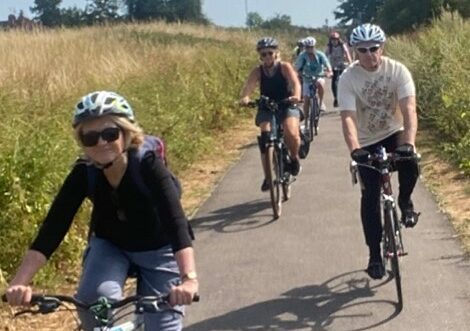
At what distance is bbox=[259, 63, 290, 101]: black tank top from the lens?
11125 millimetres

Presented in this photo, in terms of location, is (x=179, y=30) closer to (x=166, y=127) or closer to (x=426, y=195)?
(x=166, y=127)

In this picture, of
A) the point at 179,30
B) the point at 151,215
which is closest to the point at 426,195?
the point at 151,215

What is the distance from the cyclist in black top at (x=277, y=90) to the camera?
36.2 feet

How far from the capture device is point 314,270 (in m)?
8.20

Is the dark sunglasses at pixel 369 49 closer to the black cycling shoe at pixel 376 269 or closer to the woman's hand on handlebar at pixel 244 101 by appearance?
Result: the black cycling shoe at pixel 376 269

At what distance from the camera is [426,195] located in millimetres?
11227

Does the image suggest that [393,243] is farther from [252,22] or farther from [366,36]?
[252,22]

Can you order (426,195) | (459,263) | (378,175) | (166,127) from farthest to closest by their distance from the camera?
(166,127), (426,195), (459,263), (378,175)

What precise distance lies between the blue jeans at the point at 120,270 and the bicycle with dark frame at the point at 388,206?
110 inches

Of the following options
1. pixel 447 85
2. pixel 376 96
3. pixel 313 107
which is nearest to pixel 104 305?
pixel 376 96

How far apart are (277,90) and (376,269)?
13.3 feet

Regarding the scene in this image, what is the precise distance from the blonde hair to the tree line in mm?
48709

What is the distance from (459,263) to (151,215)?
4.28 metres

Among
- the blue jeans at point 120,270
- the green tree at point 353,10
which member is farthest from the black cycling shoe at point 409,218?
the green tree at point 353,10
